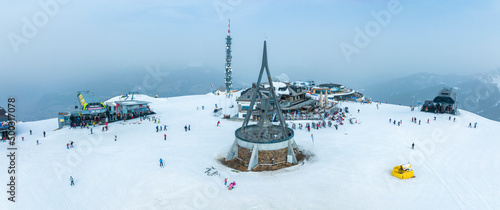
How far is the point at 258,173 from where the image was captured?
27.3 metres

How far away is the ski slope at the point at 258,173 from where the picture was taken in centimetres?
2158

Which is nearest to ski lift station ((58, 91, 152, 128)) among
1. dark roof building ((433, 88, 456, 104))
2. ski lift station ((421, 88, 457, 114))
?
ski lift station ((421, 88, 457, 114))

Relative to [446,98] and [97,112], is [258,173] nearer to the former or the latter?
[97,112]

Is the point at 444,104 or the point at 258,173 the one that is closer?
the point at 258,173

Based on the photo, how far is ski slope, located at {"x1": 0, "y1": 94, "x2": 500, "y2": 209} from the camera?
21578 millimetres

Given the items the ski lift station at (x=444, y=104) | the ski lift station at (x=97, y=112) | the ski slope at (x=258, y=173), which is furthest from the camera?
the ski lift station at (x=444, y=104)

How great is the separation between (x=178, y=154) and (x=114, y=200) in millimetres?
11415

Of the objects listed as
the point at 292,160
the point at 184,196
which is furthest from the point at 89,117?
the point at 292,160

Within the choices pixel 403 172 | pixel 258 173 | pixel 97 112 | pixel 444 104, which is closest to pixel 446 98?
pixel 444 104

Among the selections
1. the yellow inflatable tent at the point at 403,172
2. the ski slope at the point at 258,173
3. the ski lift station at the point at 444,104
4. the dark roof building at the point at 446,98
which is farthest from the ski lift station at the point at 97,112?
the dark roof building at the point at 446,98

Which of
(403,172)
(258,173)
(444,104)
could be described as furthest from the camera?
(444,104)

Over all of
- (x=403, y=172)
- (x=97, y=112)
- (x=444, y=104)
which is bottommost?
(x=403, y=172)

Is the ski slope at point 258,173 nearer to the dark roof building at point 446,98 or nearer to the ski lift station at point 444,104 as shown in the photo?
the ski lift station at point 444,104

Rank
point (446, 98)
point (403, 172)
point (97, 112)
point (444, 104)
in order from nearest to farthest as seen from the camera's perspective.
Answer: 1. point (403, 172)
2. point (97, 112)
3. point (446, 98)
4. point (444, 104)
